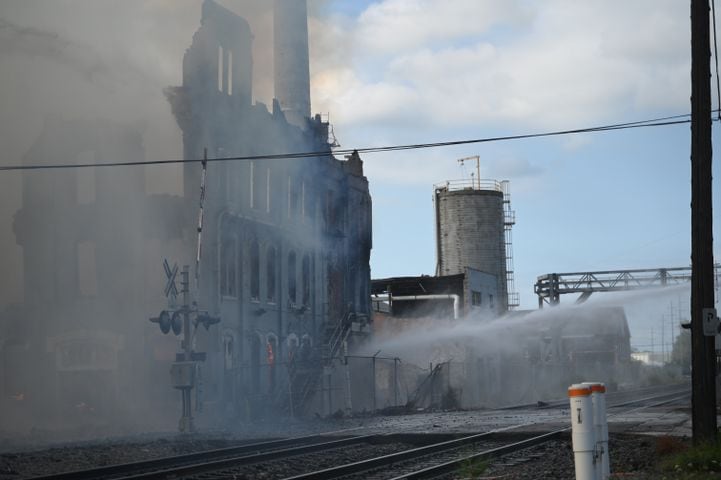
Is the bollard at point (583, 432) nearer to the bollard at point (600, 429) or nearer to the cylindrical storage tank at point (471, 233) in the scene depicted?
the bollard at point (600, 429)

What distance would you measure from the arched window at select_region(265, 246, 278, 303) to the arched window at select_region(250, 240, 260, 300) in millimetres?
1005

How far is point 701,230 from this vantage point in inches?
672

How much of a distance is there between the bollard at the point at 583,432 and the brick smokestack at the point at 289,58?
3765 centimetres

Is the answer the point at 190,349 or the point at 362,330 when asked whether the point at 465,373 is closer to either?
the point at 362,330

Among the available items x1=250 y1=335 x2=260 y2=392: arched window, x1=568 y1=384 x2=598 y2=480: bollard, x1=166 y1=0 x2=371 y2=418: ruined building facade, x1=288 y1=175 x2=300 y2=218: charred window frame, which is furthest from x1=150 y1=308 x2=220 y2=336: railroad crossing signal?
x1=568 y1=384 x2=598 y2=480: bollard

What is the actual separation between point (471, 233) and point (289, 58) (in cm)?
2791

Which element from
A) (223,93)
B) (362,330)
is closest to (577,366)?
(362,330)

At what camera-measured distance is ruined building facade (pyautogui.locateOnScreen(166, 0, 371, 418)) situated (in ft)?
122

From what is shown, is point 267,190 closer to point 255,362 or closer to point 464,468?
point 255,362

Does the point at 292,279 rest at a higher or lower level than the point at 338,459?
higher

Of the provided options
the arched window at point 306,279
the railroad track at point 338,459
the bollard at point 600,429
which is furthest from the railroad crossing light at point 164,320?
the bollard at point 600,429

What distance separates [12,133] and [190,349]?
37.4 feet

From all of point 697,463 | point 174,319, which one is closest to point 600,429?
point 697,463

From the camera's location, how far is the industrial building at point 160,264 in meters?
34.8
